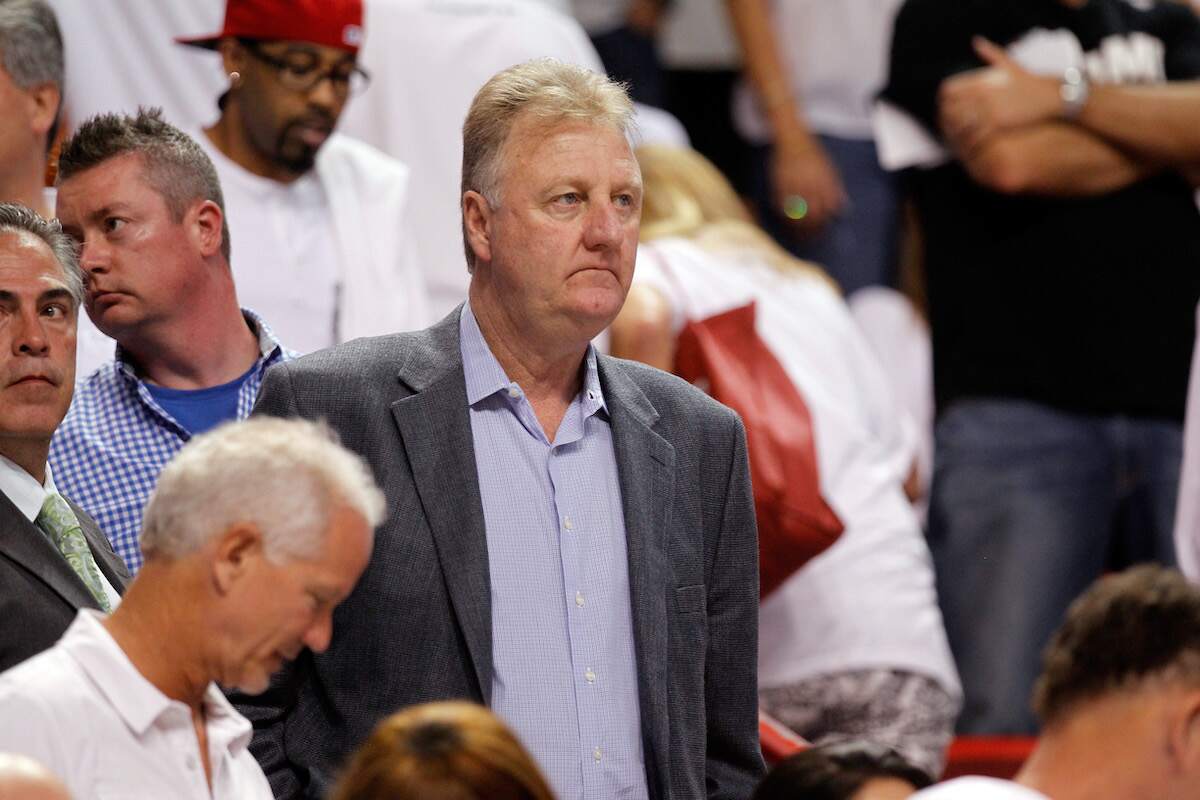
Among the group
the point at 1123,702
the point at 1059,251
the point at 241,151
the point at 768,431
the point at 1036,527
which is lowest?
the point at 1036,527

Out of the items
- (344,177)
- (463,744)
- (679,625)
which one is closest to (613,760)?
(679,625)

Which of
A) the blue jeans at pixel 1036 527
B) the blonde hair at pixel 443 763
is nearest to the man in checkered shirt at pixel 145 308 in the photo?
the blonde hair at pixel 443 763

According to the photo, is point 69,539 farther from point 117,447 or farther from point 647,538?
point 647,538

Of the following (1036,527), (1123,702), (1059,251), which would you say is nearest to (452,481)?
(1123,702)

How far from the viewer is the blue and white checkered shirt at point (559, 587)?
2.97 m

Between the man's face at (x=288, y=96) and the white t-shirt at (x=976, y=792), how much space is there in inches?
102

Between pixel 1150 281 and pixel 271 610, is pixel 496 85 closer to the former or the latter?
pixel 271 610

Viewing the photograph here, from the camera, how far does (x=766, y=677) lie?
188 inches

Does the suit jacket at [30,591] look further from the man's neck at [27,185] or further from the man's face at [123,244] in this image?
the man's neck at [27,185]

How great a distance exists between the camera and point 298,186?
4.72m

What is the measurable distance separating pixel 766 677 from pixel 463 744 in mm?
2843

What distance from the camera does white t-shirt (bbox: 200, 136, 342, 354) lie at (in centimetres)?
454

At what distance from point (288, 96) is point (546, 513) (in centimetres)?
177

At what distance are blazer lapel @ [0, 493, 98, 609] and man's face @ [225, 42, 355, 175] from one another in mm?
1928
